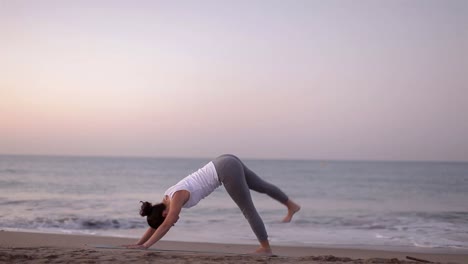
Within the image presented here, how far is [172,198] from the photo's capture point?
5340 mm

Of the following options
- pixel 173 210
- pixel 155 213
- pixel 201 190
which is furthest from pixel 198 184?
pixel 155 213

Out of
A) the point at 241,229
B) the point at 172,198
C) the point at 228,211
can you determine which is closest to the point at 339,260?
the point at 172,198

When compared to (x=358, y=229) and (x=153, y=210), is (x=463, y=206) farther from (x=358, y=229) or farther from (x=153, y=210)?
(x=153, y=210)

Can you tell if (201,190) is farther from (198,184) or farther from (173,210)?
(173,210)

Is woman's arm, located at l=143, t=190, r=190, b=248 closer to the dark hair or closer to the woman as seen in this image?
the woman

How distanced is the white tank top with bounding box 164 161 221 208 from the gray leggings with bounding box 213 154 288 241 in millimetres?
76

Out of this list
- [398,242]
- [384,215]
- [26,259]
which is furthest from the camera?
[384,215]

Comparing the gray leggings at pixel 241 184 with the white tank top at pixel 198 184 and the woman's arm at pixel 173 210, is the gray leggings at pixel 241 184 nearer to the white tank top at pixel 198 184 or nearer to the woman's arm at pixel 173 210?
the white tank top at pixel 198 184

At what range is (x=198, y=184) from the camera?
5.46 metres

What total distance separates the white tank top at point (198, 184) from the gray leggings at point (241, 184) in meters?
0.08

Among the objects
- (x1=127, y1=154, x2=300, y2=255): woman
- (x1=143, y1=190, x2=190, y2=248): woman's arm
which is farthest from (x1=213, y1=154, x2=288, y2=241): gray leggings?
(x1=143, y1=190, x2=190, y2=248): woman's arm

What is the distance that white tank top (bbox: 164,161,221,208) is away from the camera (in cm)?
538

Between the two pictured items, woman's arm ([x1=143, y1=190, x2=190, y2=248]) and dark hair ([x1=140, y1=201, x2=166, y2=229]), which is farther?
dark hair ([x1=140, y1=201, x2=166, y2=229])

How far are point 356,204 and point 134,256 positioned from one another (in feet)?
55.7
